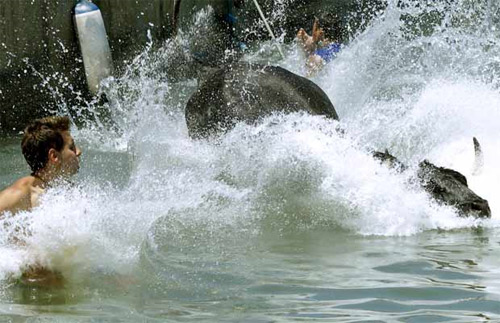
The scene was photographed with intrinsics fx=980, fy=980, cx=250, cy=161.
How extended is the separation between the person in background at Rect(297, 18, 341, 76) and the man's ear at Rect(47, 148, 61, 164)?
19.2 ft

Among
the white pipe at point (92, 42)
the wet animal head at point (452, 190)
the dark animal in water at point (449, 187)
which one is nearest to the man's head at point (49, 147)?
the dark animal in water at point (449, 187)

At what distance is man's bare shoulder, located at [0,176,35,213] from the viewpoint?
18.7 feet

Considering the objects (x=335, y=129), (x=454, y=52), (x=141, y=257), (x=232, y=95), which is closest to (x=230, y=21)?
(x=454, y=52)

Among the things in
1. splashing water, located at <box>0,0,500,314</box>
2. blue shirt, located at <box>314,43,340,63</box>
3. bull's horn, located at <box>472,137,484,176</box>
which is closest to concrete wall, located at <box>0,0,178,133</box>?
splashing water, located at <box>0,0,500,314</box>

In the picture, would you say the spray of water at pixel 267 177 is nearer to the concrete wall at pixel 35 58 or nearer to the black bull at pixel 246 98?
the black bull at pixel 246 98

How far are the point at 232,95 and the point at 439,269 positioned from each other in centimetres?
354

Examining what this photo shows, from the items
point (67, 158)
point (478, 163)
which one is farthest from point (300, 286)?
point (478, 163)

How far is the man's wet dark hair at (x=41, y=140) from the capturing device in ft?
19.1

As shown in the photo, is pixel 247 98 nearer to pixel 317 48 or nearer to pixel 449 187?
pixel 449 187

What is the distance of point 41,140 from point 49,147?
0.06 metres

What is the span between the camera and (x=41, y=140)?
5805 mm

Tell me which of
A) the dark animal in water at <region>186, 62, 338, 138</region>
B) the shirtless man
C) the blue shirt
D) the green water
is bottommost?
the green water

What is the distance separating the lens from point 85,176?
894 cm

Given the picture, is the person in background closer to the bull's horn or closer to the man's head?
the bull's horn
